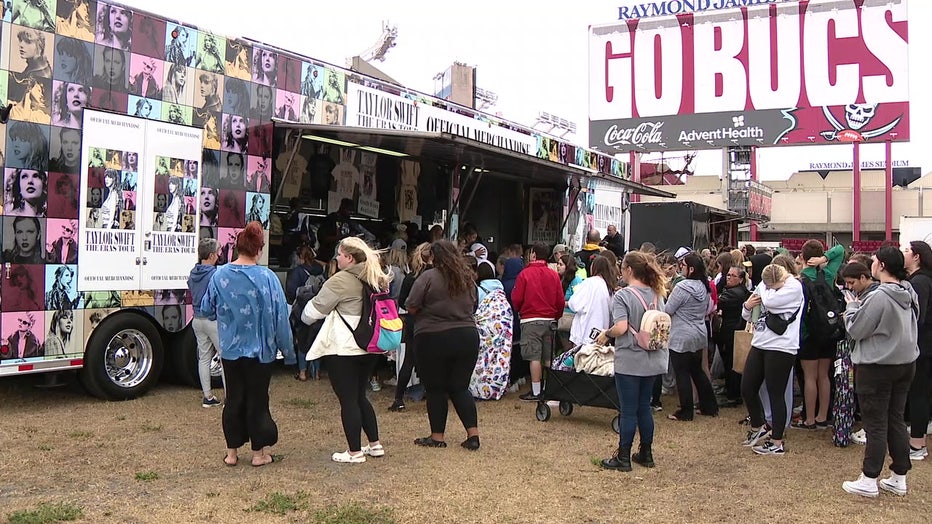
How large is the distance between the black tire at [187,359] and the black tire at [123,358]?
182 millimetres

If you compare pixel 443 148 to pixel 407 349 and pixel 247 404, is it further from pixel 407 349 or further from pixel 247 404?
pixel 247 404

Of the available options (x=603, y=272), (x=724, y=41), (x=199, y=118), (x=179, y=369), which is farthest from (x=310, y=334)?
(x=724, y=41)

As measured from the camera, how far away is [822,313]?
6.93 meters

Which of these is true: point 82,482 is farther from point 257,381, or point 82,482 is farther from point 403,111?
point 403,111

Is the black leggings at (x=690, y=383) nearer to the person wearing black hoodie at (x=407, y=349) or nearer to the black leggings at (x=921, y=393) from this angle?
the black leggings at (x=921, y=393)

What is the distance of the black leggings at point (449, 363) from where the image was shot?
6.16 metres

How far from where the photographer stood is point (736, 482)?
5.78 metres

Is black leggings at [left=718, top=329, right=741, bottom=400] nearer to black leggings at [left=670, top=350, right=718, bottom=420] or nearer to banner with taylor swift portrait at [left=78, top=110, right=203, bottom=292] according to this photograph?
black leggings at [left=670, top=350, right=718, bottom=420]

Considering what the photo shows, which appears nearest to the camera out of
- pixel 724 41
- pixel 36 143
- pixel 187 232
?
pixel 36 143

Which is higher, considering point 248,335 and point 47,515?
point 248,335

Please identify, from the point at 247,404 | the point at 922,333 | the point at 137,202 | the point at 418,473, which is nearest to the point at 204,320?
the point at 137,202

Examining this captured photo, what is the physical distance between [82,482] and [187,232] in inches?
129

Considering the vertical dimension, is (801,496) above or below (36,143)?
below

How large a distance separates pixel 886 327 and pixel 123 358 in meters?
6.55
